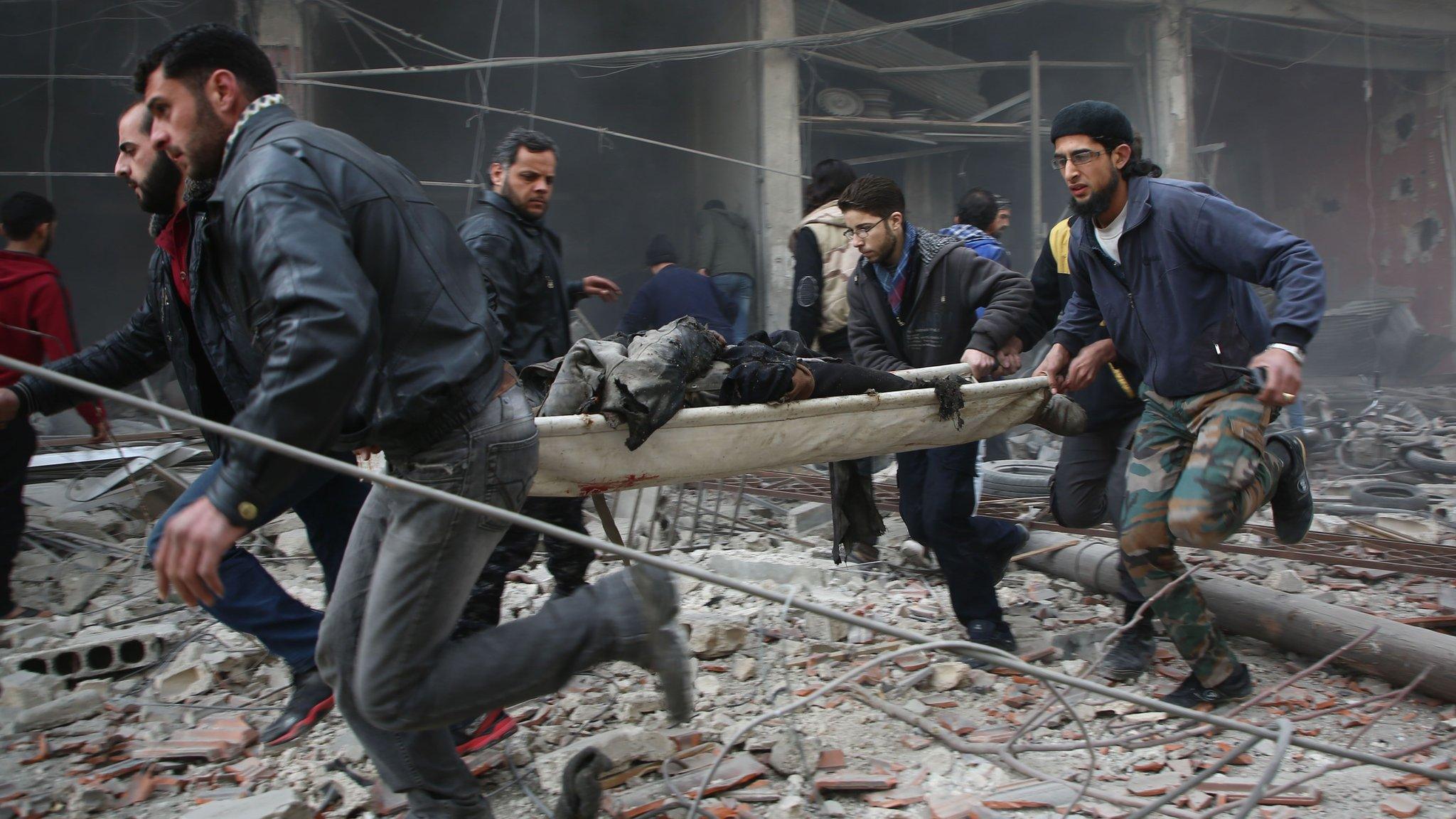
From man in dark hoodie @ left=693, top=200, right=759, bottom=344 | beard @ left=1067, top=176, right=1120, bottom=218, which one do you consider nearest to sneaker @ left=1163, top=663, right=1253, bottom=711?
beard @ left=1067, top=176, right=1120, bottom=218

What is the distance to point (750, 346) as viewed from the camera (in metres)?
3.20

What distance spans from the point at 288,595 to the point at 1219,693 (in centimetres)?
306

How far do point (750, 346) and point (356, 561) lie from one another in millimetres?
1392

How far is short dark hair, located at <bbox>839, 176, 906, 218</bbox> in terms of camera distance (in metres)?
3.75

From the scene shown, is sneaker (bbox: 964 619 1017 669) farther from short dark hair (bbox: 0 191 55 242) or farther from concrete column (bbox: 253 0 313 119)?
concrete column (bbox: 253 0 313 119)

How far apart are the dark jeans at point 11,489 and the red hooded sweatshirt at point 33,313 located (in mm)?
256

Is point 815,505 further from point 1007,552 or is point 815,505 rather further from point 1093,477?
point 1093,477

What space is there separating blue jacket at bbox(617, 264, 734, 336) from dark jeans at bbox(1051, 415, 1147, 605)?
3152 mm

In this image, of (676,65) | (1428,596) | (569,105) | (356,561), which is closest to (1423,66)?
(676,65)

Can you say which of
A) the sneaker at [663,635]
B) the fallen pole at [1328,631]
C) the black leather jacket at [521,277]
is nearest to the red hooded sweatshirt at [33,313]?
the black leather jacket at [521,277]

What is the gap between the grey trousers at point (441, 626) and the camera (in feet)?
7.14

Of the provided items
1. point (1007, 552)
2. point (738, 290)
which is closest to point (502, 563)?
point (1007, 552)

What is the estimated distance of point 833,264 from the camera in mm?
4840

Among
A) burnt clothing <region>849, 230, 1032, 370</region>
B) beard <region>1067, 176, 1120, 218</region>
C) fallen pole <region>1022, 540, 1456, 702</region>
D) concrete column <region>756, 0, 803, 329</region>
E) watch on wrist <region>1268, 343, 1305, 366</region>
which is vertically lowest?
fallen pole <region>1022, 540, 1456, 702</region>
